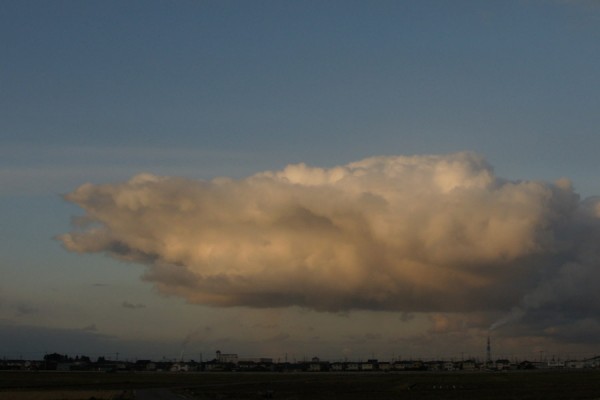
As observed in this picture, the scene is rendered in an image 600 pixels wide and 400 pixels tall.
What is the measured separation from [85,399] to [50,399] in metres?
4.67

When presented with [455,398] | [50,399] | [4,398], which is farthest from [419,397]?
[4,398]

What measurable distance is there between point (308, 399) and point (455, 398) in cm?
1748

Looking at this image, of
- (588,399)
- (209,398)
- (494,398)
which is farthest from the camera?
(209,398)

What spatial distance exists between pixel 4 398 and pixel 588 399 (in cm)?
6960

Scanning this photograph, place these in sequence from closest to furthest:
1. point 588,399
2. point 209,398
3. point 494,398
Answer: point 588,399 < point 494,398 < point 209,398

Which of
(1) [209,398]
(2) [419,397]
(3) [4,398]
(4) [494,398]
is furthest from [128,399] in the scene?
(4) [494,398]

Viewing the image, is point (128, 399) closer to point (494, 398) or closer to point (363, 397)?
point (363, 397)

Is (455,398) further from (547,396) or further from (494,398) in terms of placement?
(547,396)

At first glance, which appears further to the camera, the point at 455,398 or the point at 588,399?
the point at 455,398

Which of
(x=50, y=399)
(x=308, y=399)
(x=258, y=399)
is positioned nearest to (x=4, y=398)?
(x=50, y=399)

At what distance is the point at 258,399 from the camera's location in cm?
9462

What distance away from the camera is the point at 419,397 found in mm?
94688

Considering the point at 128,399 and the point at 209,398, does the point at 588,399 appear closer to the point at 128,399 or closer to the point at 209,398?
the point at 209,398

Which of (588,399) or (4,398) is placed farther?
(4,398)
